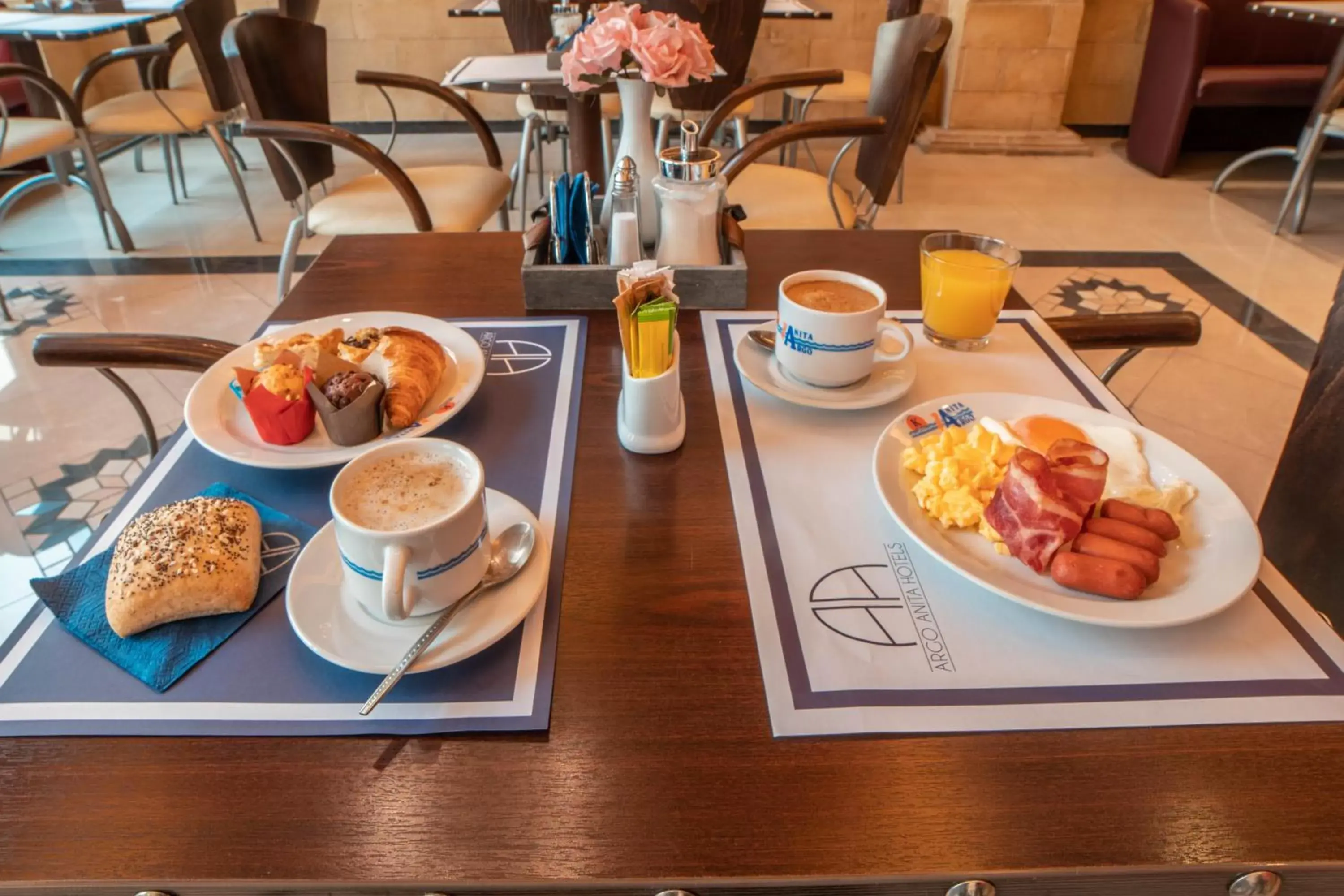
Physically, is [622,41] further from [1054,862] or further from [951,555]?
[1054,862]

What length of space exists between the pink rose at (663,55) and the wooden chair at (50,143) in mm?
2718

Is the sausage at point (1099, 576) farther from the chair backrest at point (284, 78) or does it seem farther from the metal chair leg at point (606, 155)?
the chair backrest at point (284, 78)

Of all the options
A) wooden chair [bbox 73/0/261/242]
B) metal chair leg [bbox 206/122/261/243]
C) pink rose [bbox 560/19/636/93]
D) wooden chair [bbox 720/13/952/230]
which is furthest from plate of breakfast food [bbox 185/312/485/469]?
metal chair leg [bbox 206/122/261/243]

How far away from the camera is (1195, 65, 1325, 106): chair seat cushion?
3.77 meters

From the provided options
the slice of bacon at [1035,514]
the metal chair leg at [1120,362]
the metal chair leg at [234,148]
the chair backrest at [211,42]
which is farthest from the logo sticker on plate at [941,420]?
the metal chair leg at [234,148]

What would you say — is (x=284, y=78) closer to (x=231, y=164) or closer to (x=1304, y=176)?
(x=231, y=164)

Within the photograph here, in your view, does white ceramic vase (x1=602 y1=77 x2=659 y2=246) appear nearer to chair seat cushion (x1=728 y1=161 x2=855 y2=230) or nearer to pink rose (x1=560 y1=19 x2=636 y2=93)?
pink rose (x1=560 y1=19 x2=636 y2=93)

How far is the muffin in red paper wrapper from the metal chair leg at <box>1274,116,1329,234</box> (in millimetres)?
3729

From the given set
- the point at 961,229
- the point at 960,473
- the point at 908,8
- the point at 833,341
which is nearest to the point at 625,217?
the point at 833,341

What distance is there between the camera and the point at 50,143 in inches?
116

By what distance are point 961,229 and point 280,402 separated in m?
3.30

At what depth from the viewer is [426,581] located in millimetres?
599

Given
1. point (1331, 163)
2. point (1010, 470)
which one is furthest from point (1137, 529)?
point (1331, 163)

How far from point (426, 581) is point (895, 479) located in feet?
1.39
